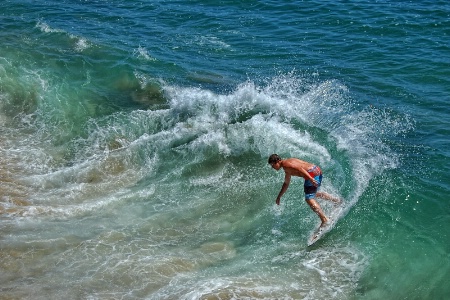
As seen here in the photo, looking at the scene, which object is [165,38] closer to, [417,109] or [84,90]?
[84,90]

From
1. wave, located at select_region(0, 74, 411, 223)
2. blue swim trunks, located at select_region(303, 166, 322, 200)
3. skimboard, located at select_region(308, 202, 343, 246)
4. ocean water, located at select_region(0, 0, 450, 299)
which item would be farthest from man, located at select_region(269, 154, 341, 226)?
wave, located at select_region(0, 74, 411, 223)

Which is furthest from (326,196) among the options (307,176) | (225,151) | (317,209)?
(225,151)

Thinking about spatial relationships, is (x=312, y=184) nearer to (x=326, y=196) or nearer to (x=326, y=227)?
(x=326, y=196)

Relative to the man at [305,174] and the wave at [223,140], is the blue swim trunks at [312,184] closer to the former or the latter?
the man at [305,174]

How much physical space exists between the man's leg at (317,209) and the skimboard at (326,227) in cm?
12

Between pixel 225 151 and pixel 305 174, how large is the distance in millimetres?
3762

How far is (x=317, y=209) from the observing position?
11195 mm

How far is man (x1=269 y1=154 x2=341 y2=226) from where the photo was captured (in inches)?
428

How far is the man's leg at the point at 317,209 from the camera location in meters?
11.1

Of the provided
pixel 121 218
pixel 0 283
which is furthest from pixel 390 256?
pixel 0 283

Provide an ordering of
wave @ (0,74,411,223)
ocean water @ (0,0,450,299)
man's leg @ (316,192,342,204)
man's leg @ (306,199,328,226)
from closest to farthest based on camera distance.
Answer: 1. ocean water @ (0,0,450,299)
2. man's leg @ (306,199,328,226)
3. man's leg @ (316,192,342,204)
4. wave @ (0,74,411,223)

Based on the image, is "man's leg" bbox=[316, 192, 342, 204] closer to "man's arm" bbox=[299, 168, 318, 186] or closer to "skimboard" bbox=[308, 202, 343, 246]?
"skimboard" bbox=[308, 202, 343, 246]

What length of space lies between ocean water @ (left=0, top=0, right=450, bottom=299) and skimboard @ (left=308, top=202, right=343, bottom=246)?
0.12 meters

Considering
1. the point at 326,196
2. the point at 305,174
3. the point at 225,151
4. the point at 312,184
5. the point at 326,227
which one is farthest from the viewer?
the point at 225,151
